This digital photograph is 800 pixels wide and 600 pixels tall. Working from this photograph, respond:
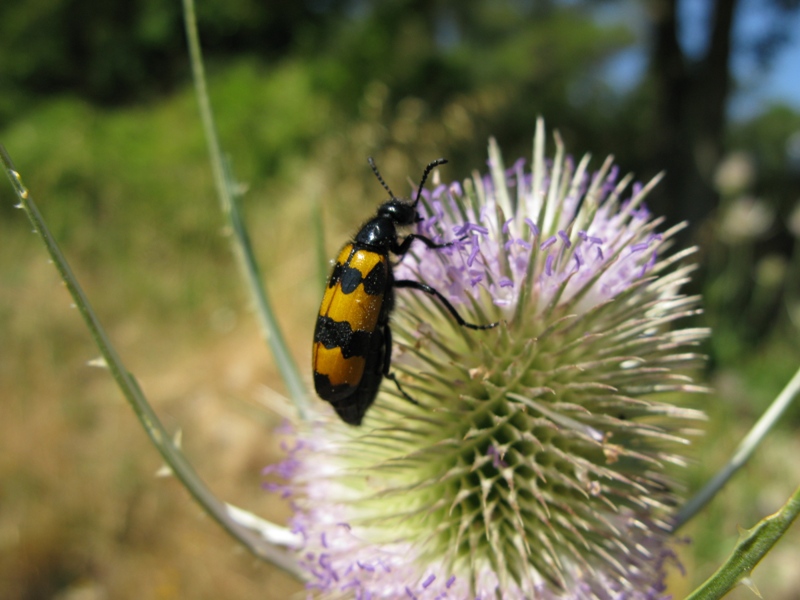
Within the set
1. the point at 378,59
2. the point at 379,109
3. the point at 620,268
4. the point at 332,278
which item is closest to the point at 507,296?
the point at 620,268

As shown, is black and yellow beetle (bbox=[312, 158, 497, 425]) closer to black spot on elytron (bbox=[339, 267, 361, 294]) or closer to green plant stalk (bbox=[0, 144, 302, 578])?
black spot on elytron (bbox=[339, 267, 361, 294])

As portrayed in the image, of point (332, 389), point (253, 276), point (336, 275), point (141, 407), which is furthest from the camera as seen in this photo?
point (253, 276)

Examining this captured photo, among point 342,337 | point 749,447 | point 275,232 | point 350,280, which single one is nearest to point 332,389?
point 342,337

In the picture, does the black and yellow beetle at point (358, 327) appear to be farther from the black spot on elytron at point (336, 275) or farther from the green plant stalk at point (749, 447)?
the green plant stalk at point (749, 447)

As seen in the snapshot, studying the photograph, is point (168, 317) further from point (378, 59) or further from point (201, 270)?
point (378, 59)

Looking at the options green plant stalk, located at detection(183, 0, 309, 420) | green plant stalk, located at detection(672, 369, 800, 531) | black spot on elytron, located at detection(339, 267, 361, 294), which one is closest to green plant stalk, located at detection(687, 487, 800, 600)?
green plant stalk, located at detection(672, 369, 800, 531)

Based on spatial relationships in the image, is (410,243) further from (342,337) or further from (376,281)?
(342,337)
